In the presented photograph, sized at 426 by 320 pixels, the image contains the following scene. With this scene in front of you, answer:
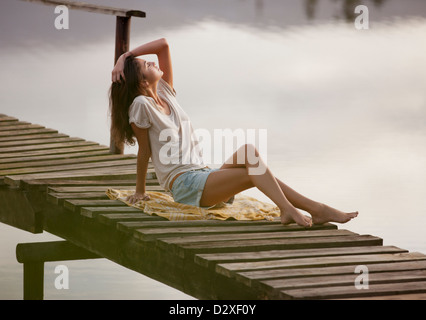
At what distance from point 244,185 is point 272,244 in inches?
20.8

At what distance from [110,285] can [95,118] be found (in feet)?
13.8

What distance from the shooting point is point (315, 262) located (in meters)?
5.43

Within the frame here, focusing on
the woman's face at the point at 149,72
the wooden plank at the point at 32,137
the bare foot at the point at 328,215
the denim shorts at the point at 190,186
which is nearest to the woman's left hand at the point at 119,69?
the woman's face at the point at 149,72

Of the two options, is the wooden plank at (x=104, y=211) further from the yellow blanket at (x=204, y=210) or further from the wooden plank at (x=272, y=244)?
the wooden plank at (x=272, y=244)

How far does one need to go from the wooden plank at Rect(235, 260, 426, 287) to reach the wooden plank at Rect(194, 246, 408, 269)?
21cm

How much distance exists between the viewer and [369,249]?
5.84m

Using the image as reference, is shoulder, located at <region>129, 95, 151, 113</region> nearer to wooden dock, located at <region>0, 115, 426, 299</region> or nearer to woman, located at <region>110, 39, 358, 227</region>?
woman, located at <region>110, 39, 358, 227</region>

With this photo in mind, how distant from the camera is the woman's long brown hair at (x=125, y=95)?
20.9 ft

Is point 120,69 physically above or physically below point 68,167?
above

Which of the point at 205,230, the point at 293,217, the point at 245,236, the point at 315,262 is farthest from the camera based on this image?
the point at 293,217

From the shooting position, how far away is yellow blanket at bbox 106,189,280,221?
625cm

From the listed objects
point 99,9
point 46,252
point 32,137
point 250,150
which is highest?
point 99,9

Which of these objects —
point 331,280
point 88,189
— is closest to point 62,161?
point 88,189

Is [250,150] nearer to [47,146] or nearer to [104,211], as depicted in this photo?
[104,211]
